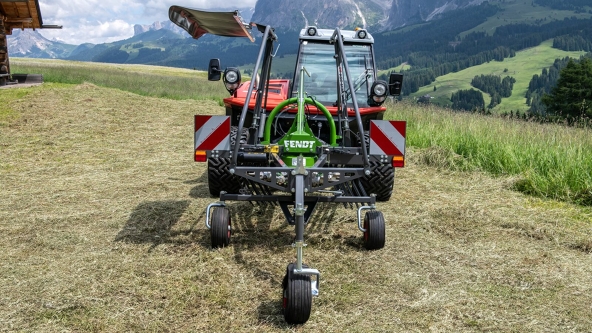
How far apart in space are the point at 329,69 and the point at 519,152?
3.22 m

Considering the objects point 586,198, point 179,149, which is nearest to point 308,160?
point 586,198

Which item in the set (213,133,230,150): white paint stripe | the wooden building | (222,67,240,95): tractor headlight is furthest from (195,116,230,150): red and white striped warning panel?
the wooden building

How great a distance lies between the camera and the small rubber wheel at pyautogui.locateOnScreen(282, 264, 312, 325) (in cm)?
329

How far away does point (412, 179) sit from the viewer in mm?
7711

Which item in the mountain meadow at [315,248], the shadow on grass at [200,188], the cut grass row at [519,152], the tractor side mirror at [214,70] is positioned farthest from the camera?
the cut grass row at [519,152]

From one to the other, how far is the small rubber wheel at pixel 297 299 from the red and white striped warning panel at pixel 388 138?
1.75 meters

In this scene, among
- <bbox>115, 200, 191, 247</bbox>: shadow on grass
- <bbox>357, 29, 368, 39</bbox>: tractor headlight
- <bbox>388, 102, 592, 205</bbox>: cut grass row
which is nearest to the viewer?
<bbox>115, 200, 191, 247</bbox>: shadow on grass

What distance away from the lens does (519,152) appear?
8.02m

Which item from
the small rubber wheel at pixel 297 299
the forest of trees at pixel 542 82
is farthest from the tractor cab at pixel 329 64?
the forest of trees at pixel 542 82

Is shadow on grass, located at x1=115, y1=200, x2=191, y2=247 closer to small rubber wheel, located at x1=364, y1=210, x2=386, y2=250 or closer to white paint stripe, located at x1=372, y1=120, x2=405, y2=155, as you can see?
small rubber wheel, located at x1=364, y1=210, x2=386, y2=250

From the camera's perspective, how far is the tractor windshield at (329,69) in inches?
276

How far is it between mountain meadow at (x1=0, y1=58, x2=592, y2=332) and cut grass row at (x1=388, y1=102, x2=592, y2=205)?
0.11 ft

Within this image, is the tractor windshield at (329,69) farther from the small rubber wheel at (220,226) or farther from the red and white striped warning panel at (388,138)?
the small rubber wheel at (220,226)

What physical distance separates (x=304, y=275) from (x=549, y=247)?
2791 millimetres
